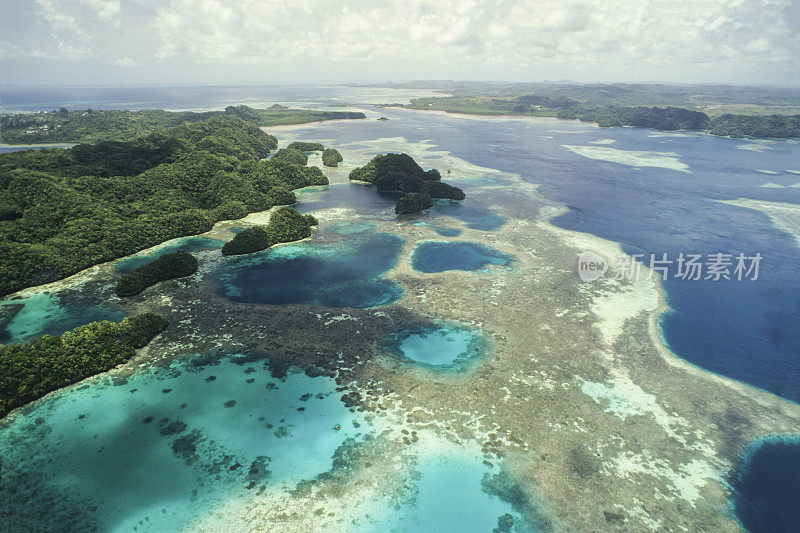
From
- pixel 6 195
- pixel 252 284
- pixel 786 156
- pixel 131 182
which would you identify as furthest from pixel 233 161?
pixel 786 156

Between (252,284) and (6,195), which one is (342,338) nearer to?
(252,284)

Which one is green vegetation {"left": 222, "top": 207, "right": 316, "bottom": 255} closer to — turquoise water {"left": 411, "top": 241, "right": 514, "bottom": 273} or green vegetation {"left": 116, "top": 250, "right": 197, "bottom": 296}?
green vegetation {"left": 116, "top": 250, "right": 197, "bottom": 296}

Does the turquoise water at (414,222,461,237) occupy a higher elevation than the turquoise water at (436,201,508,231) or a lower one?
lower

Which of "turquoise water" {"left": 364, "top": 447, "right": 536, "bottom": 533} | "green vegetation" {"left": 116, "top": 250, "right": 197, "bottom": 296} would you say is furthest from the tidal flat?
"green vegetation" {"left": 116, "top": 250, "right": 197, "bottom": 296}

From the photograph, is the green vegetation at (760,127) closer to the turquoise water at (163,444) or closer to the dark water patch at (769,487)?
the dark water patch at (769,487)

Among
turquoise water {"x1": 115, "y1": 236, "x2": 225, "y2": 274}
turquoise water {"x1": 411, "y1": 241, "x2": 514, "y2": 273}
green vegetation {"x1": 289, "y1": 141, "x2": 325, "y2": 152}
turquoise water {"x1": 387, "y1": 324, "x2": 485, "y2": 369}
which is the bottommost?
turquoise water {"x1": 387, "y1": 324, "x2": 485, "y2": 369}

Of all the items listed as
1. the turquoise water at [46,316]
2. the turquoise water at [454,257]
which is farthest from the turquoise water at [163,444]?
the turquoise water at [454,257]

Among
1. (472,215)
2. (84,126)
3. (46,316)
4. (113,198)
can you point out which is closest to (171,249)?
(113,198)
